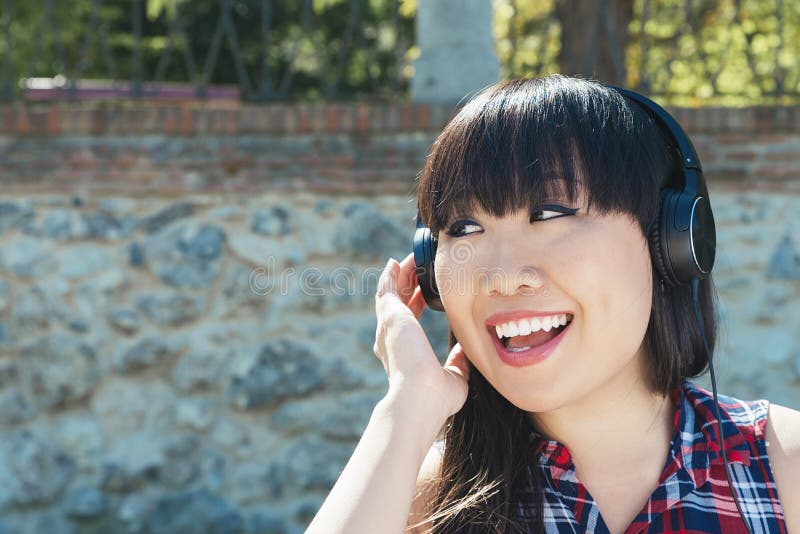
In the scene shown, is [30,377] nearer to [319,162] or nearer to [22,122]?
[22,122]

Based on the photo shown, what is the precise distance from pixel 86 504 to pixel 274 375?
33.2 inches

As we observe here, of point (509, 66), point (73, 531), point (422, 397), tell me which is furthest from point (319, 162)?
point (422, 397)

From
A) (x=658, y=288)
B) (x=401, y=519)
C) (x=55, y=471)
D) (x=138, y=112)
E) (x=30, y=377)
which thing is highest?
(x=138, y=112)

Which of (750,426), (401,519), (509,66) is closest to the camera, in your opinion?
(401,519)

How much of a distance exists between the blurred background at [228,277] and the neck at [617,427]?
197 cm

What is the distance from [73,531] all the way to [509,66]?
2683mm

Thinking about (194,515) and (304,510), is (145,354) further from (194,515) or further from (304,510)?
(304,510)

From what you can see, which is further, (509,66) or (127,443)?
(509,66)

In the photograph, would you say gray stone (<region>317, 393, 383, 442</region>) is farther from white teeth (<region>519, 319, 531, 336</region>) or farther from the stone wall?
white teeth (<region>519, 319, 531, 336</region>)

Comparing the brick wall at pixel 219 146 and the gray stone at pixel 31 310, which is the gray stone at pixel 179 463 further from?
the brick wall at pixel 219 146

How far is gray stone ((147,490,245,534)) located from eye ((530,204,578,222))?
2398mm

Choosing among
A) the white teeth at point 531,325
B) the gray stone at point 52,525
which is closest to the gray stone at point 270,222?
the gray stone at point 52,525

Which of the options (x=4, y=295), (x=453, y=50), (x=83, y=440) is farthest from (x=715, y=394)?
(x=4, y=295)

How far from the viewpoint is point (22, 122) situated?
138 inches
